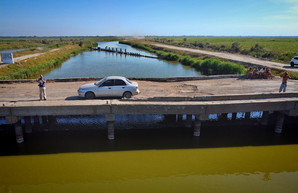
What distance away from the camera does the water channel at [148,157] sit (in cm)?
1003

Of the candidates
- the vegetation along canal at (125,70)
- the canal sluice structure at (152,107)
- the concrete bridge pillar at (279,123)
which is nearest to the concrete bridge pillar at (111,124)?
the canal sluice structure at (152,107)

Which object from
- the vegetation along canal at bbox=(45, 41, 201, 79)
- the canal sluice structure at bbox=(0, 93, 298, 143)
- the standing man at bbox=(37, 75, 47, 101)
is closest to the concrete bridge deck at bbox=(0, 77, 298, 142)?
the canal sluice structure at bbox=(0, 93, 298, 143)

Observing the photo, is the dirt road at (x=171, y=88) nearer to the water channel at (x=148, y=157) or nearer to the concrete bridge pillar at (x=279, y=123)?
the water channel at (x=148, y=157)

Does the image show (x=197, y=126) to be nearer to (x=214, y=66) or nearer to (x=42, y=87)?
(x=42, y=87)

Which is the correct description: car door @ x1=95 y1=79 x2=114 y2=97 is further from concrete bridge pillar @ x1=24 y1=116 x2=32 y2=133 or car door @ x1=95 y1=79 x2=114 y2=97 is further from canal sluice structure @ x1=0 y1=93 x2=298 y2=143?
concrete bridge pillar @ x1=24 y1=116 x2=32 y2=133

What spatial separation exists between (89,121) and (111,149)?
11.0 feet

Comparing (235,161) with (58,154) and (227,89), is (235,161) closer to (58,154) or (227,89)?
(227,89)

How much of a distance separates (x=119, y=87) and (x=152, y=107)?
8.61ft

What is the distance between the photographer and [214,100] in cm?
1286

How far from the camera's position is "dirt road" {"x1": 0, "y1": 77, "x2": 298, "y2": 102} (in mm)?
13898

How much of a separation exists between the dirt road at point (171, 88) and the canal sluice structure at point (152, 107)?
1312 millimetres

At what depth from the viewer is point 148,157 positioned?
1187 centimetres

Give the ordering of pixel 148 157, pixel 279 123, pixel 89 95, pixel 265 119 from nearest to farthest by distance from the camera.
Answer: pixel 148 157
pixel 89 95
pixel 279 123
pixel 265 119

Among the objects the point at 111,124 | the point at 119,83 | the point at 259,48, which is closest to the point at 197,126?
the point at 111,124
